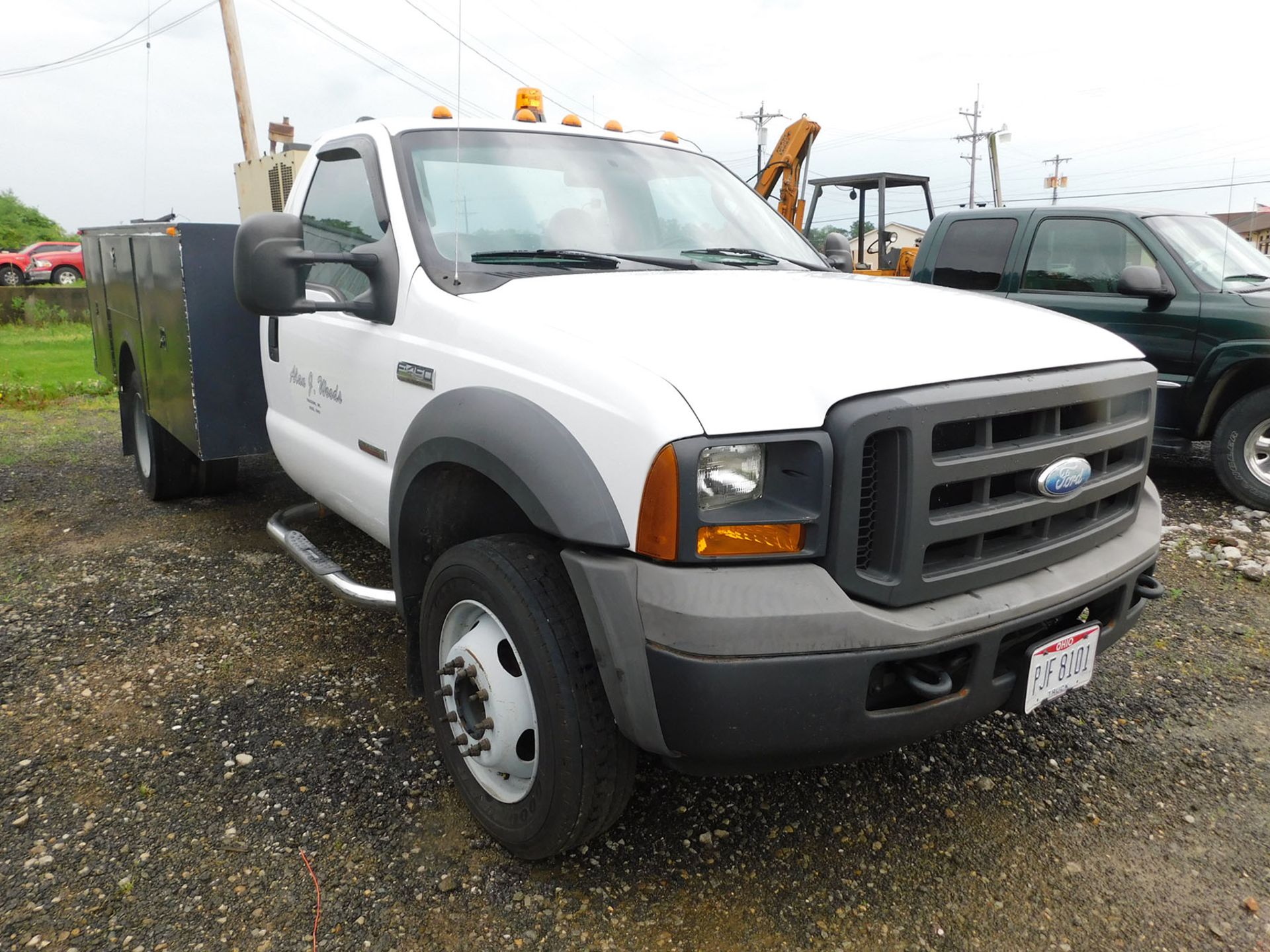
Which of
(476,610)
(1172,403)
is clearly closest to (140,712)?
(476,610)

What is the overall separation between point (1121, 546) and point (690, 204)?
1952 mm

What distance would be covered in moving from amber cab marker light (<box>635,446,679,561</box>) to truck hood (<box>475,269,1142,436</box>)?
0.11 meters

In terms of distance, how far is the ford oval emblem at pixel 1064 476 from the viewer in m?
2.30

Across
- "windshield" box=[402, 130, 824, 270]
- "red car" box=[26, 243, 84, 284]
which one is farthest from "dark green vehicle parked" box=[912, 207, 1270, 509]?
"red car" box=[26, 243, 84, 284]

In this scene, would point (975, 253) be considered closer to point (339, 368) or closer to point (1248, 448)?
point (1248, 448)

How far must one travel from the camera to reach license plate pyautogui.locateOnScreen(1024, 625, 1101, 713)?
Answer: 2.28 meters

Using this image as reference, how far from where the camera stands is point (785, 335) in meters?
2.24

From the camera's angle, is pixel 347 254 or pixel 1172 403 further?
pixel 1172 403

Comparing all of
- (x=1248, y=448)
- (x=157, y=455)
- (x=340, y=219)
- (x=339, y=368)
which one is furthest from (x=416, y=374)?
(x=1248, y=448)

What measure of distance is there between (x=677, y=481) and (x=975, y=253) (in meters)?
5.97

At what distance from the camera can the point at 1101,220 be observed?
6.50m

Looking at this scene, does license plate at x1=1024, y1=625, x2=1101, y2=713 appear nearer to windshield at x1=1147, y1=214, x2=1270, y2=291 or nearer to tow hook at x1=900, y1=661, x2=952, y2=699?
tow hook at x1=900, y1=661, x2=952, y2=699

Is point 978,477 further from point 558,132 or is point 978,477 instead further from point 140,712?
point 140,712

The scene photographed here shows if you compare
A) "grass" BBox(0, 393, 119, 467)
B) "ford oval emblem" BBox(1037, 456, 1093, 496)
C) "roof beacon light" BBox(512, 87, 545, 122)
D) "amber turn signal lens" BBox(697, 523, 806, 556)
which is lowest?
"grass" BBox(0, 393, 119, 467)
